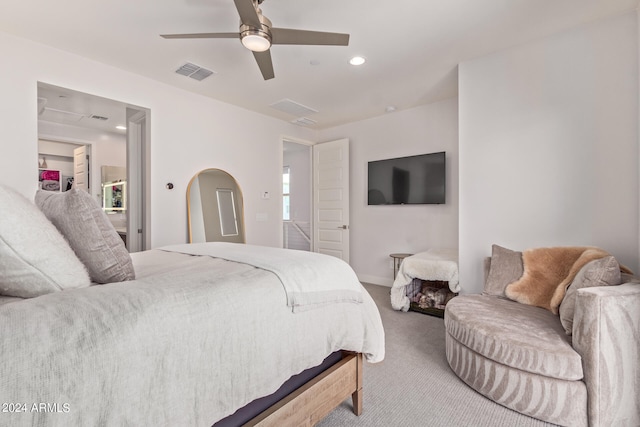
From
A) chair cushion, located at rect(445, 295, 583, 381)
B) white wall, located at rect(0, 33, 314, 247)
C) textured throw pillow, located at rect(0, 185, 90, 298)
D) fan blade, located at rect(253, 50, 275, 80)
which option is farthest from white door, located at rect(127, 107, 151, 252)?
chair cushion, located at rect(445, 295, 583, 381)

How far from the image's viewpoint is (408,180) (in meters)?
4.25

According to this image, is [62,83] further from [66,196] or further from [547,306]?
[547,306]

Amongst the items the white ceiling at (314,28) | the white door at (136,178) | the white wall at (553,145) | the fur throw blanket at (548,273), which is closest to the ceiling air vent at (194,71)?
the white ceiling at (314,28)

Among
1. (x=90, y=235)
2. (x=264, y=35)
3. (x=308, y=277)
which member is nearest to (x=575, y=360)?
(x=308, y=277)

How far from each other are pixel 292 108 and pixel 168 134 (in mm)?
1642

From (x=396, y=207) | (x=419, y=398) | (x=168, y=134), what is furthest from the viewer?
(x=396, y=207)

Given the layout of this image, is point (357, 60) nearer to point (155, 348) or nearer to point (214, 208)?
point (214, 208)

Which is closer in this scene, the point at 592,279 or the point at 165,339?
the point at 165,339

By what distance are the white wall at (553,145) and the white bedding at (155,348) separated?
2.15 meters

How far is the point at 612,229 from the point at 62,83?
467 centimetres

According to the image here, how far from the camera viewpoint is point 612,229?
2215 millimetres

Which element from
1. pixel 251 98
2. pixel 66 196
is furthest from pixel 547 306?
pixel 251 98

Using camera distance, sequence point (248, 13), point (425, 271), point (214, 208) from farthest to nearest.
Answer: point (214, 208) → point (425, 271) → point (248, 13)

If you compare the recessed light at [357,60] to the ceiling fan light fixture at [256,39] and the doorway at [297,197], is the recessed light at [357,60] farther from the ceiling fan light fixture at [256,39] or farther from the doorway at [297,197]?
the doorway at [297,197]
